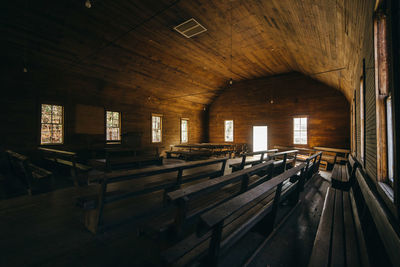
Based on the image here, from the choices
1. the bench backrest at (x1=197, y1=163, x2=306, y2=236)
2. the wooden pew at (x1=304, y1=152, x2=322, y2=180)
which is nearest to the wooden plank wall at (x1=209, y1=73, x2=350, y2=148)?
the wooden pew at (x1=304, y1=152, x2=322, y2=180)

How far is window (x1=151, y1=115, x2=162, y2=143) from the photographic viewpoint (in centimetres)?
1116

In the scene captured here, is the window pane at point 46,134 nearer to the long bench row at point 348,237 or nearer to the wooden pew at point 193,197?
the wooden pew at point 193,197

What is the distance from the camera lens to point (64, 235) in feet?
7.71

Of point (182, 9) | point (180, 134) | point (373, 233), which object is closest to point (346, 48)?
point (373, 233)

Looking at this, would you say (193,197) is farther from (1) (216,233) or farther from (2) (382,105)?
(2) (382,105)

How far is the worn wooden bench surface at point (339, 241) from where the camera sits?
1.56 m

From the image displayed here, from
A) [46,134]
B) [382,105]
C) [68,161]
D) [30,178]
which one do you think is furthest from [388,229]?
[46,134]

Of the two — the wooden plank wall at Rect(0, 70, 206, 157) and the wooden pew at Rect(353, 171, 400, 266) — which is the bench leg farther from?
the wooden plank wall at Rect(0, 70, 206, 157)

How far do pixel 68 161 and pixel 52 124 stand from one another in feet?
10.5

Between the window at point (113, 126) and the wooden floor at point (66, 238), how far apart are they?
608cm

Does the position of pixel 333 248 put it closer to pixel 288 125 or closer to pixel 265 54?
pixel 265 54

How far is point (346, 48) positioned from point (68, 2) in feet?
23.8

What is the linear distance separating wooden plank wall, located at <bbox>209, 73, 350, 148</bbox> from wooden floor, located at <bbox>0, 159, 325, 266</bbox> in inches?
314

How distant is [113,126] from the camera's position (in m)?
9.34
